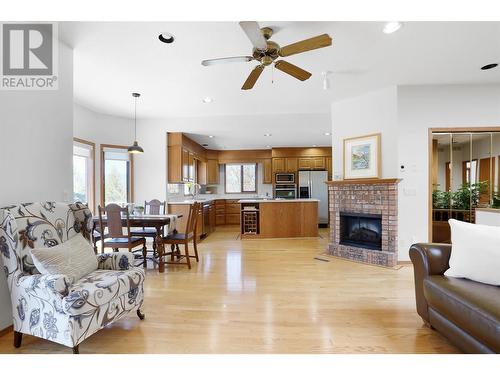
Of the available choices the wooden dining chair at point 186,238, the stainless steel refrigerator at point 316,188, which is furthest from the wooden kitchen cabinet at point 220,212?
the wooden dining chair at point 186,238

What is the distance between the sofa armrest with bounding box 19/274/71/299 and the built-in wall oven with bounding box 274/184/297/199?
6.12m

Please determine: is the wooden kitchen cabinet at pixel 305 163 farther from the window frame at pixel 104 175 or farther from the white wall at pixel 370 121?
the window frame at pixel 104 175

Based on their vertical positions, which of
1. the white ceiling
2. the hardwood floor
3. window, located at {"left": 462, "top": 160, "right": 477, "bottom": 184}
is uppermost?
the white ceiling

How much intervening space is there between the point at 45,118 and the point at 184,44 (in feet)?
4.95

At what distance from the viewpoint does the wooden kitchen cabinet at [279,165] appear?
7391 millimetres

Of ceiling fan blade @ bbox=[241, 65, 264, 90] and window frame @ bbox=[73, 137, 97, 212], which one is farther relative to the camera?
window frame @ bbox=[73, 137, 97, 212]

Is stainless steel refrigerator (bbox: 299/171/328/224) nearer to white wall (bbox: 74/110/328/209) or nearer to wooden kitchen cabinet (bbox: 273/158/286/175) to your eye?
wooden kitchen cabinet (bbox: 273/158/286/175)

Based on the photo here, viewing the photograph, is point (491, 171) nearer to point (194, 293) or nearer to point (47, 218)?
point (194, 293)

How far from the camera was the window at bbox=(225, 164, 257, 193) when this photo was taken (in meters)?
8.14

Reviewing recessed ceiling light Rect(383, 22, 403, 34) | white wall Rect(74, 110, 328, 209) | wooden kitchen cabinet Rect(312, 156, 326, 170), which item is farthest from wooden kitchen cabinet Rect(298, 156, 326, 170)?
recessed ceiling light Rect(383, 22, 403, 34)

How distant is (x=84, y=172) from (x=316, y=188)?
220 inches

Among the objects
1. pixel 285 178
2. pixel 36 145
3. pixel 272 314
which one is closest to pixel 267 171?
pixel 285 178

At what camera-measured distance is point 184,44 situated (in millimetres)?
2342

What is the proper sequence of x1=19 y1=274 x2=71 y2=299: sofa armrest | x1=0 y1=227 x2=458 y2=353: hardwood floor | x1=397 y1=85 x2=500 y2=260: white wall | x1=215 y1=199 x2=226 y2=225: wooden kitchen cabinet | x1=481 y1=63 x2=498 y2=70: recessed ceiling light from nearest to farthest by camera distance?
x1=19 y1=274 x2=71 y2=299: sofa armrest
x1=0 y1=227 x2=458 y2=353: hardwood floor
x1=481 y1=63 x2=498 y2=70: recessed ceiling light
x1=397 y1=85 x2=500 y2=260: white wall
x1=215 y1=199 x2=226 y2=225: wooden kitchen cabinet
